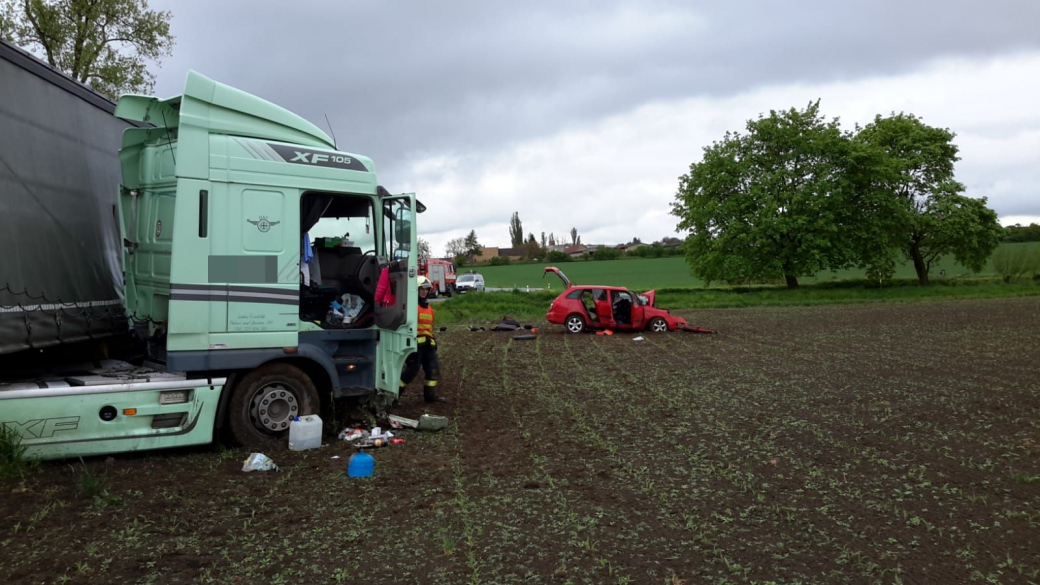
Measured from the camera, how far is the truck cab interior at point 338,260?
7270 mm

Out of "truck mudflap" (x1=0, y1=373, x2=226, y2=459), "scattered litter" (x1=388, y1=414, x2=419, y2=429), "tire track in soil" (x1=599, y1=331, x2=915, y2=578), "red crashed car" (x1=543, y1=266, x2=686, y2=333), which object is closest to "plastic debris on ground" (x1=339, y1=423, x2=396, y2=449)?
"scattered litter" (x1=388, y1=414, x2=419, y2=429)

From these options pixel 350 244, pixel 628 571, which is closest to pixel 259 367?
pixel 350 244

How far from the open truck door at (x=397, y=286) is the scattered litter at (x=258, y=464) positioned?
161 cm

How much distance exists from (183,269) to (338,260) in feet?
5.84

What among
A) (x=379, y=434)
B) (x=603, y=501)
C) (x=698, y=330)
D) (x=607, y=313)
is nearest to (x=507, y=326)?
(x=607, y=313)

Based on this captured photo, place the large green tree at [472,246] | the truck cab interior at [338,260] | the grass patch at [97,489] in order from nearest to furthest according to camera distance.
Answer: the grass patch at [97,489] < the truck cab interior at [338,260] < the large green tree at [472,246]

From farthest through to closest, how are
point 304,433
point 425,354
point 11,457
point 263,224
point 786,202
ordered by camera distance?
point 786,202, point 425,354, point 304,433, point 263,224, point 11,457

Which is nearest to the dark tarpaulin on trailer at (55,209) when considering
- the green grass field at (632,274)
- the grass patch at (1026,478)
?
the grass patch at (1026,478)

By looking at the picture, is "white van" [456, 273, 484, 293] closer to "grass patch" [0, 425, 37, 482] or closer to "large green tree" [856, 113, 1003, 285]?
"large green tree" [856, 113, 1003, 285]

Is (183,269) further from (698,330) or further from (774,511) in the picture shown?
(698,330)

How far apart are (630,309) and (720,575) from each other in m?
16.6

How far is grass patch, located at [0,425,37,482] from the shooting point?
558 cm

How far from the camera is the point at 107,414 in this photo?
19.9ft

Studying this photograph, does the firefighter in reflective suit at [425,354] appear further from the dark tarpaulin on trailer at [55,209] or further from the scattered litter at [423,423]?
the dark tarpaulin on trailer at [55,209]
